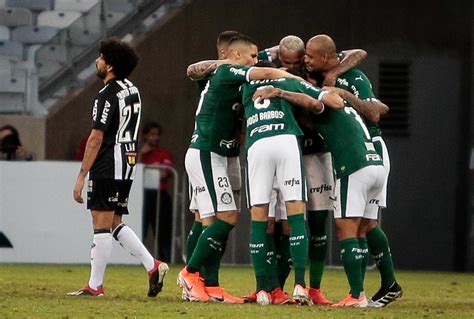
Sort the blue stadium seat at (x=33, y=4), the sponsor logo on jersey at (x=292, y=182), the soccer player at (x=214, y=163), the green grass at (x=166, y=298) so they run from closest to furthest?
1. the green grass at (x=166, y=298)
2. the sponsor logo on jersey at (x=292, y=182)
3. the soccer player at (x=214, y=163)
4. the blue stadium seat at (x=33, y=4)

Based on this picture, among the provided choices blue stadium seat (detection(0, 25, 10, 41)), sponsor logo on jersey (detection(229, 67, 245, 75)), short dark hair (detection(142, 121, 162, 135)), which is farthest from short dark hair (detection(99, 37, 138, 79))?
blue stadium seat (detection(0, 25, 10, 41))

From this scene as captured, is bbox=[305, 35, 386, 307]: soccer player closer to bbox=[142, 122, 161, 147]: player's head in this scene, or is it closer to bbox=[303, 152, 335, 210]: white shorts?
bbox=[303, 152, 335, 210]: white shorts

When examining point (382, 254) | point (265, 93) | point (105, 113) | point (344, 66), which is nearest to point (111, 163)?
point (105, 113)

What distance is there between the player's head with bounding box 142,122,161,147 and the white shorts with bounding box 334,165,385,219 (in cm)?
911

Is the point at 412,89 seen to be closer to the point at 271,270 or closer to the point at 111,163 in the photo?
the point at 111,163

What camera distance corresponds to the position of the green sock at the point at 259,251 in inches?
474

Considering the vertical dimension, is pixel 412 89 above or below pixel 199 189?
above

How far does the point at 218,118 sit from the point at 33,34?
11580mm

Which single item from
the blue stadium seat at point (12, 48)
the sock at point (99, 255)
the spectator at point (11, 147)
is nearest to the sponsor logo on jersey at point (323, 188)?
the sock at point (99, 255)

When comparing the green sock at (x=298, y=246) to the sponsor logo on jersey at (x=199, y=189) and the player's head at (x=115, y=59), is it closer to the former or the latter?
the sponsor logo on jersey at (x=199, y=189)

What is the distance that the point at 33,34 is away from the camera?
2361 centimetres

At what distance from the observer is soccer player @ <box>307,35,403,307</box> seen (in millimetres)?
12477

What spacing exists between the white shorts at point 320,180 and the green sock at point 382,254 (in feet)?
1.54

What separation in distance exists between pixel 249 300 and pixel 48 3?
1256 cm
